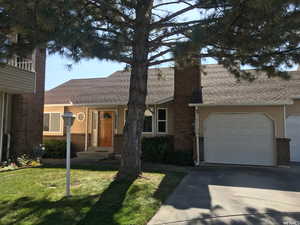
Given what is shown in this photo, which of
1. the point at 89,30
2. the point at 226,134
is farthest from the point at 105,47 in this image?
the point at 226,134

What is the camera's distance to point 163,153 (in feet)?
36.6

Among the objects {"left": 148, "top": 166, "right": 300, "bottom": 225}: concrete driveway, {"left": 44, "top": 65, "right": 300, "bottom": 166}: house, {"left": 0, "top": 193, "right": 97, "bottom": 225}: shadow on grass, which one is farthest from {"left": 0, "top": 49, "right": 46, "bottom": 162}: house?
{"left": 148, "top": 166, "right": 300, "bottom": 225}: concrete driveway

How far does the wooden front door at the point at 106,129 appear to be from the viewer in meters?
13.9

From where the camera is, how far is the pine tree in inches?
202

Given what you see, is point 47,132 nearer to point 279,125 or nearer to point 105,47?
point 105,47

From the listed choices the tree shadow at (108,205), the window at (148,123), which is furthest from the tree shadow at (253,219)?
the window at (148,123)

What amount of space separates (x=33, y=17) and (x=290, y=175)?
9535mm

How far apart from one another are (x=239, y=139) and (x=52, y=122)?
1169 centimetres

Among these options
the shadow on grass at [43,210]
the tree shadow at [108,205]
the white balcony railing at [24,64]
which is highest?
the white balcony railing at [24,64]

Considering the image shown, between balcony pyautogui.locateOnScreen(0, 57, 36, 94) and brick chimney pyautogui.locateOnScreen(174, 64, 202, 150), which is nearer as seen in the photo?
balcony pyautogui.locateOnScreen(0, 57, 36, 94)

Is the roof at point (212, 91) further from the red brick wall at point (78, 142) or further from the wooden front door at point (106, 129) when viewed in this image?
the red brick wall at point (78, 142)

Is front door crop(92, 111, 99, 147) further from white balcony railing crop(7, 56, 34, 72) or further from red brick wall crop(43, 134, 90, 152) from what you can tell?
white balcony railing crop(7, 56, 34, 72)

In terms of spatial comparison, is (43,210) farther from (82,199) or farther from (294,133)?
(294,133)

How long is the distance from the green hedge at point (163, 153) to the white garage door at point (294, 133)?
513 centimetres
